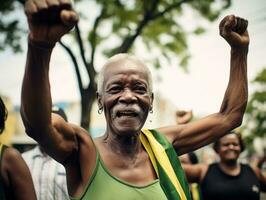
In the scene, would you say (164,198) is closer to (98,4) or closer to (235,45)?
(235,45)

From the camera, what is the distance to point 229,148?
4.49 meters

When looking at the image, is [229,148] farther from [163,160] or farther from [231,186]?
[163,160]

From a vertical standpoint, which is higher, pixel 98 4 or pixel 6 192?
pixel 98 4

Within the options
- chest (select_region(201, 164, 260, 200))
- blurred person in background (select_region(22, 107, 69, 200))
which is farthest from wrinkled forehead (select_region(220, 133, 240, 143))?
blurred person in background (select_region(22, 107, 69, 200))

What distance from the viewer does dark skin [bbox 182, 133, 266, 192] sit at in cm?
432

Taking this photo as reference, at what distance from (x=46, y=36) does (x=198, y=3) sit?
24.9ft

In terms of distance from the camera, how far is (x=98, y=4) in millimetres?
8445

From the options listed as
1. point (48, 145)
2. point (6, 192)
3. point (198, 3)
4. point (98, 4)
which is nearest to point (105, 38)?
point (98, 4)

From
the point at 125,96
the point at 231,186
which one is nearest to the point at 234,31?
the point at 125,96

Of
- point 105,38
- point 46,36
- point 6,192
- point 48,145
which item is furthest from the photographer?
point 105,38

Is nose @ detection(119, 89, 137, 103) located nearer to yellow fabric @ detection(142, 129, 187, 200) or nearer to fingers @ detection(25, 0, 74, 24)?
yellow fabric @ detection(142, 129, 187, 200)

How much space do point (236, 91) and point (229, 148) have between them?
2.38 meters

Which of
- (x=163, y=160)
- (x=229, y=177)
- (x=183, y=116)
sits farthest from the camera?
(x=229, y=177)

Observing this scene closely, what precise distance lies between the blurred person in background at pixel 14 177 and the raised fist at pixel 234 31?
1.36 meters
